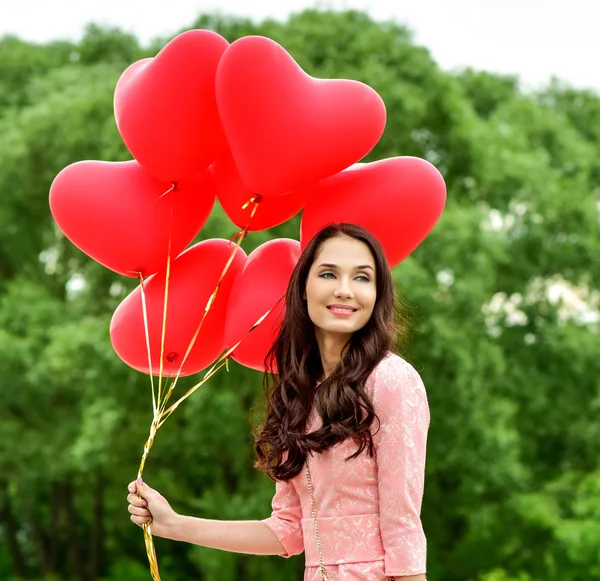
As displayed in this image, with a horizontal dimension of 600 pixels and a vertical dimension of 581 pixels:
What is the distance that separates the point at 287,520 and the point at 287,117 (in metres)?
0.88

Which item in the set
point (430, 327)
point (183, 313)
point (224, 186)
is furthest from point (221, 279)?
point (430, 327)

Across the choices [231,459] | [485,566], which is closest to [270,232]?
[231,459]

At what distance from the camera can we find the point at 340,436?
1.83m

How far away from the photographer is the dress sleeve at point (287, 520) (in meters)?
2.06

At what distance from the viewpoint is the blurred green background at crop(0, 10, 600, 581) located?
359 inches

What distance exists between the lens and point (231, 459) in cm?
1064

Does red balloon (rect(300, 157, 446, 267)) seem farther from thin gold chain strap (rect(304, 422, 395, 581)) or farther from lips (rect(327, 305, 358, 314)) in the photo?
thin gold chain strap (rect(304, 422, 395, 581))

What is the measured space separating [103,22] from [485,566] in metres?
8.29

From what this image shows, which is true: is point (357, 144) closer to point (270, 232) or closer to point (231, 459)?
point (270, 232)

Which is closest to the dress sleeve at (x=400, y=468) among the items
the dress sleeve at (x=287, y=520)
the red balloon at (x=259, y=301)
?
the dress sleeve at (x=287, y=520)

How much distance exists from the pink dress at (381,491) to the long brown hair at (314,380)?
2 centimetres

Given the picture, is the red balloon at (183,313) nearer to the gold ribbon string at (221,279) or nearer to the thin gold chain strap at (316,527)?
the gold ribbon string at (221,279)

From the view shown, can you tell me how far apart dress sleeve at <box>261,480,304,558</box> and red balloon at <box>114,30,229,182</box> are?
82 cm

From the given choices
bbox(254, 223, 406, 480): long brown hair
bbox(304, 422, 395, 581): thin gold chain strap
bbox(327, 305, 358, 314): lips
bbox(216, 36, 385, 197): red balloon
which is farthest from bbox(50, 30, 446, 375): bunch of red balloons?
bbox(304, 422, 395, 581): thin gold chain strap
